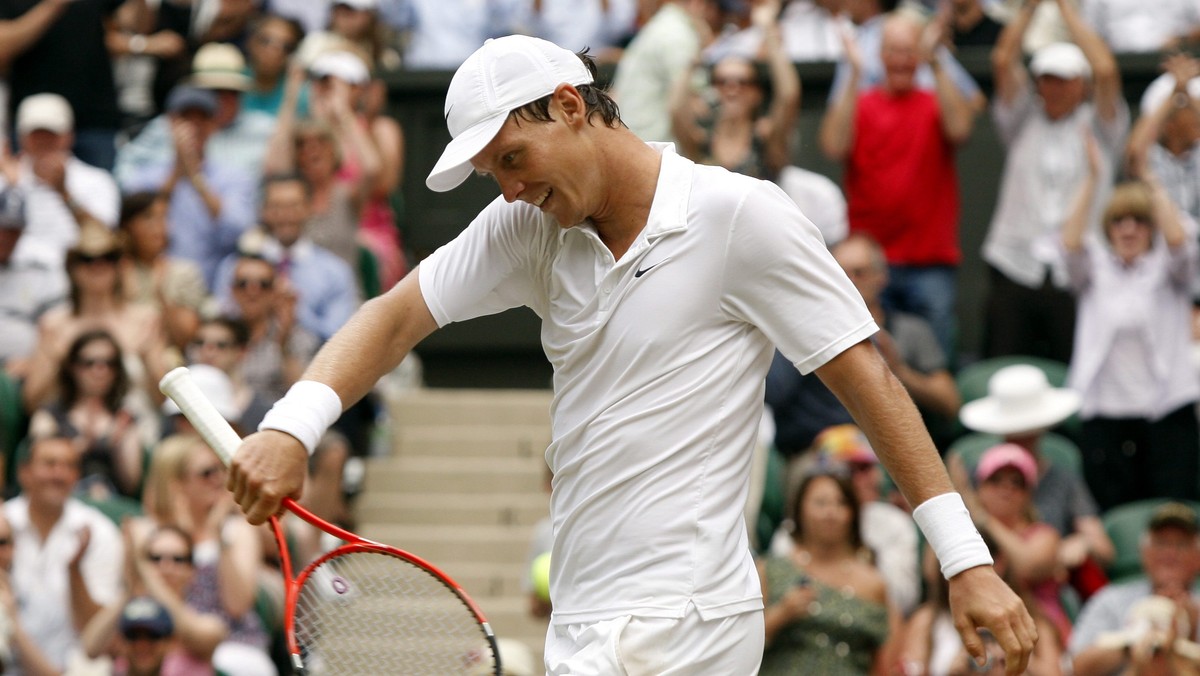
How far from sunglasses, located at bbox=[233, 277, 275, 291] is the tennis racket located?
184 inches

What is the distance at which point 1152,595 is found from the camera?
7.45 m

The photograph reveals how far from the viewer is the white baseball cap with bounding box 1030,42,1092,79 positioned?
31.4ft

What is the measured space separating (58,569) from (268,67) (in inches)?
154

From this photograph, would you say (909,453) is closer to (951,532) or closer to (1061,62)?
(951,532)

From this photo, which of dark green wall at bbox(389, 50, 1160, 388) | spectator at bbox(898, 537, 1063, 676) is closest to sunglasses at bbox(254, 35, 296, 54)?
dark green wall at bbox(389, 50, 1160, 388)

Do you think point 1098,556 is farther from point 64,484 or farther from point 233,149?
point 233,149

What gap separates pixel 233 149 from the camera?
34.6ft

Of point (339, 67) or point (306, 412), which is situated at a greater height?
point (306, 412)

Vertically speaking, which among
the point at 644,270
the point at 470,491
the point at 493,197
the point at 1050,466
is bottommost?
the point at 470,491

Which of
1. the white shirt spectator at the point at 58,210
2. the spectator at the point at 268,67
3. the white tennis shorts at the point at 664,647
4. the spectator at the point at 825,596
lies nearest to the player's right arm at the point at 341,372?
the white tennis shorts at the point at 664,647

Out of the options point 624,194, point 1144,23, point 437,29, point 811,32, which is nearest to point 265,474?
point 624,194

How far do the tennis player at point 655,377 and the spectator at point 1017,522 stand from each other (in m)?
3.97

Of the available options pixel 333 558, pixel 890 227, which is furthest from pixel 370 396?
pixel 333 558

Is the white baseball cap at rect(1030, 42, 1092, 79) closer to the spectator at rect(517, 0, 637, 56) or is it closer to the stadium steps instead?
the spectator at rect(517, 0, 637, 56)
